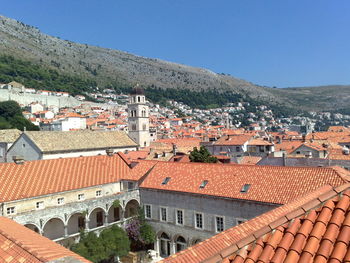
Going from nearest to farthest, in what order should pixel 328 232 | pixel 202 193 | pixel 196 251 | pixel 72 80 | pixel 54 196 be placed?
1. pixel 328 232
2. pixel 196 251
3. pixel 202 193
4. pixel 54 196
5. pixel 72 80

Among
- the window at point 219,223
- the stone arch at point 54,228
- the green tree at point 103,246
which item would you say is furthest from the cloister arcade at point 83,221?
the window at point 219,223

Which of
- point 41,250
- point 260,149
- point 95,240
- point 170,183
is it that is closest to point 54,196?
point 95,240

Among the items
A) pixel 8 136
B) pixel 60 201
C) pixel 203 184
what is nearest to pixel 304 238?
pixel 203 184

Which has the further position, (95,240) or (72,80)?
(72,80)

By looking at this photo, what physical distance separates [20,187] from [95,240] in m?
8.45

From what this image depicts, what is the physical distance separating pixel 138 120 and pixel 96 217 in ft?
113

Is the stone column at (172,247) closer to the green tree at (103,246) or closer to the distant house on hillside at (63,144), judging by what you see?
the green tree at (103,246)

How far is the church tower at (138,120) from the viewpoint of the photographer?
6269 cm

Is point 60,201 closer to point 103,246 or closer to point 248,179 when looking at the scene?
point 103,246

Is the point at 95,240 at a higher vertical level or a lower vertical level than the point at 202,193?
lower

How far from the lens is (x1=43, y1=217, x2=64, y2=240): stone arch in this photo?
2661cm

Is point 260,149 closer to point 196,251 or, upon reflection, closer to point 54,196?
point 54,196

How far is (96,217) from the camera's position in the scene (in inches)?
1184

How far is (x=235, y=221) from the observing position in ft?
76.3
